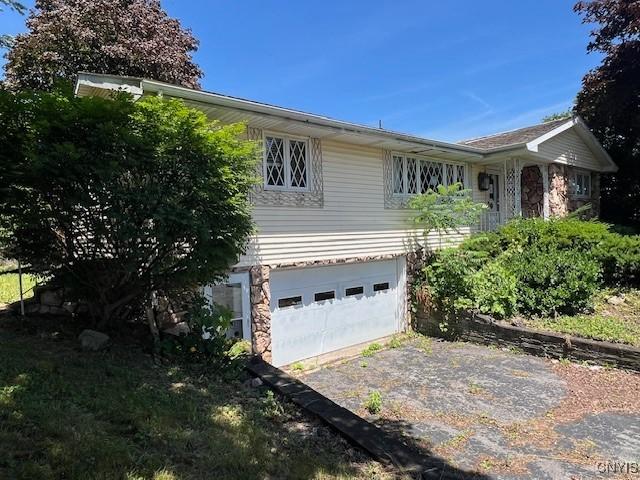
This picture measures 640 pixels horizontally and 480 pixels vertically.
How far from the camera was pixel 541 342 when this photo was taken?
8.02m

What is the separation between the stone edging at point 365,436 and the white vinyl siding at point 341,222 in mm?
3254

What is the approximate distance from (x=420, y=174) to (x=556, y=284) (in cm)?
397

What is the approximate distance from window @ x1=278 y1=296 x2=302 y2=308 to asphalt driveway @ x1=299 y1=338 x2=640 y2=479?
52.4 inches

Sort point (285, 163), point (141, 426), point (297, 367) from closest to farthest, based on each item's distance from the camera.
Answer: point (141, 426), point (285, 163), point (297, 367)

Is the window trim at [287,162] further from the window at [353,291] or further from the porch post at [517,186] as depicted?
the porch post at [517,186]

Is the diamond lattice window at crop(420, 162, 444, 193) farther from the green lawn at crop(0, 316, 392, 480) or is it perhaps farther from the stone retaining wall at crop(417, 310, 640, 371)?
the green lawn at crop(0, 316, 392, 480)

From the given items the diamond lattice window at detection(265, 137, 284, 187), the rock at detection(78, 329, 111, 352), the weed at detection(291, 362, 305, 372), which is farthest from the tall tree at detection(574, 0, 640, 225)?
the rock at detection(78, 329, 111, 352)

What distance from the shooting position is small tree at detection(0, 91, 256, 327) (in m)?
4.14

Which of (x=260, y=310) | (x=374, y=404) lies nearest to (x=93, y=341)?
(x=260, y=310)

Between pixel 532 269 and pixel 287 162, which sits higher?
pixel 287 162

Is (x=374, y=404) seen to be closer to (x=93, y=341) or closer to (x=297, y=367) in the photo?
(x=297, y=367)

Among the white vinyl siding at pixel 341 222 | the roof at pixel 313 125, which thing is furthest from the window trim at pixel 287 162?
the white vinyl siding at pixel 341 222

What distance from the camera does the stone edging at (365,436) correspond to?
336 cm

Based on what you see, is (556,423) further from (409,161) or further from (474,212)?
(409,161)
